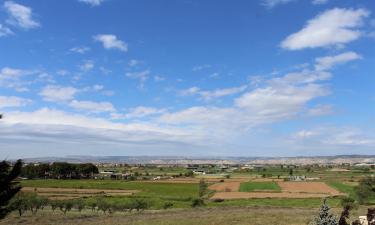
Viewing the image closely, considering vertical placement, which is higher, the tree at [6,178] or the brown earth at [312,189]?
the tree at [6,178]

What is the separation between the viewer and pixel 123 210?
84500mm

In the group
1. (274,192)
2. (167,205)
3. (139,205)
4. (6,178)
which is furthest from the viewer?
(274,192)

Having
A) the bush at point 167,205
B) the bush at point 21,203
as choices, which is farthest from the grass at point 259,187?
the bush at point 21,203

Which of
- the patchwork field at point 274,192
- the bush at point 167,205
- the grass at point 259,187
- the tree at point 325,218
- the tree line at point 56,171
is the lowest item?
the bush at point 167,205

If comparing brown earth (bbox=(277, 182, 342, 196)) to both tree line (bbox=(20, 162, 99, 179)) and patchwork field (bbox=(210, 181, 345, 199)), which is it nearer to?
patchwork field (bbox=(210, 181, 345, 199))

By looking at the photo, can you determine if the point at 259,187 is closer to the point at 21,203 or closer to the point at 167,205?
the point at 167,205

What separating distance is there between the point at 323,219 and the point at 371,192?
7676 cm

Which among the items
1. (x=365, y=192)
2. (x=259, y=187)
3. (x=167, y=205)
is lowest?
(x=167, y=205)

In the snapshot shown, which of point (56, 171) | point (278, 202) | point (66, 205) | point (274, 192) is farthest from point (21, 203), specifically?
point (56, 171)

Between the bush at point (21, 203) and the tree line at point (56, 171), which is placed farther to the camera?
the tree line at point (56, 171)

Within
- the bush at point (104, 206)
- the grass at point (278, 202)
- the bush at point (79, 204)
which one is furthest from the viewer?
the grass at point (278, 202)

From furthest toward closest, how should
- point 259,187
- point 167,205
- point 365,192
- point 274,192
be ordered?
point 259,187
point 274,192
point 365,192
point 167,205

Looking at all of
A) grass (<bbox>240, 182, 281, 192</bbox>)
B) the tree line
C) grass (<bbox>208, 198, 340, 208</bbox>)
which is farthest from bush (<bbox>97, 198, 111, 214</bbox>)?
the tree line

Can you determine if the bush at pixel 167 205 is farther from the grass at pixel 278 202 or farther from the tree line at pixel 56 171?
the tree line at pixel 56 171
